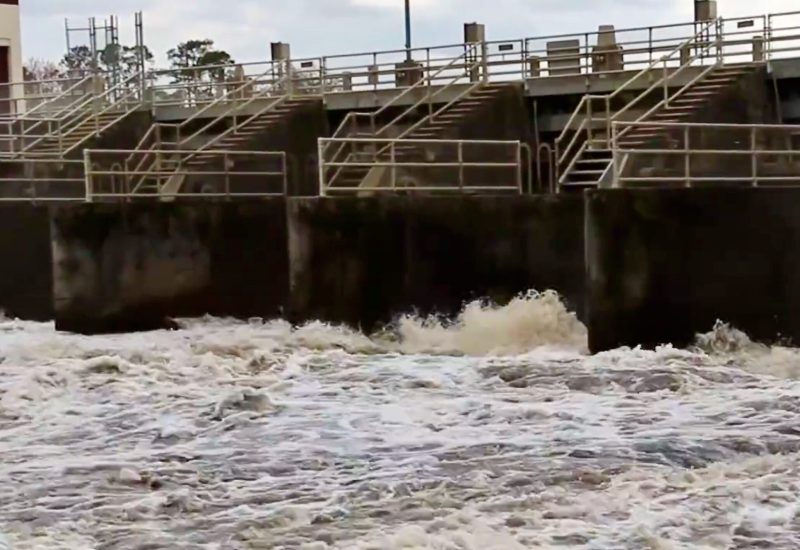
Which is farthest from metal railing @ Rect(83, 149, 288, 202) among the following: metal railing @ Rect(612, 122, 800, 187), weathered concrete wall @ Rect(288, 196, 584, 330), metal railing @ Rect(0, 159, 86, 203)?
metal railing @ Rect(612, 122, 800, 187)

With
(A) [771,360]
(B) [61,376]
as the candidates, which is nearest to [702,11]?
(A) [771,360]

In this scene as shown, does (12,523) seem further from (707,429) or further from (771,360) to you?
(771,360)

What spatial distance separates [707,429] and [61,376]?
799 centimetres

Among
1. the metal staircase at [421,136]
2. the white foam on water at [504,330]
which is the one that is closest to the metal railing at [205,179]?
the metal staircase at [421,136]

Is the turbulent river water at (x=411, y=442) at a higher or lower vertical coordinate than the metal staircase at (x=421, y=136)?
lower

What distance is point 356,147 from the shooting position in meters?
23.0

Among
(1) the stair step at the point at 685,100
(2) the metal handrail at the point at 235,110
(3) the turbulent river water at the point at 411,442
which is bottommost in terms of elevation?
(3) the turbulent river water at the point at 411,442

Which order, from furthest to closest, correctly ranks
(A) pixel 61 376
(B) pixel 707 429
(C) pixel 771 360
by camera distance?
(A) pixel 61 376, (C) pixel 771 360, (B) pixel 707 429

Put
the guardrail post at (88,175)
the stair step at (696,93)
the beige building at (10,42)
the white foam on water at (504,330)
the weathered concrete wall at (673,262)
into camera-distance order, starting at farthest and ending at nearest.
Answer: the beige building at (10,42) < the stair step at (696,93) < the guardrail post at (88,175) < the white foam on water at (504,330) < the weathered concrete wall at (673,262)

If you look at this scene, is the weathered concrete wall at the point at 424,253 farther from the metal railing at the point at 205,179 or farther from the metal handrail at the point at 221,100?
the metal handrail at the point at 221,100

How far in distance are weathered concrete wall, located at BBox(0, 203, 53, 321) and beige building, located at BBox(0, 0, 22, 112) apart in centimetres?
1606

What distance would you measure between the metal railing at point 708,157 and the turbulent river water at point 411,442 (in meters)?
1.95

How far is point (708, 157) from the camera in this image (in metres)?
17.5

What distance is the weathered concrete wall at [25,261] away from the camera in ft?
75.4
